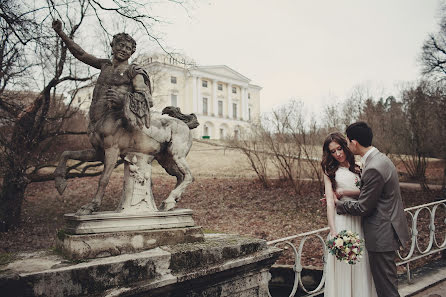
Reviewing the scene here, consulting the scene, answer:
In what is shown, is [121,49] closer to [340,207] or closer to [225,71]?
[340,207]

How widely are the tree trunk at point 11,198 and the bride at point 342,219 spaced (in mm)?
8754

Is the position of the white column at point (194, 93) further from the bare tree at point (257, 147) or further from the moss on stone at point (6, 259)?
the moss on stone at point (6, 259)

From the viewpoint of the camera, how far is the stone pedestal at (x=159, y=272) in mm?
2018

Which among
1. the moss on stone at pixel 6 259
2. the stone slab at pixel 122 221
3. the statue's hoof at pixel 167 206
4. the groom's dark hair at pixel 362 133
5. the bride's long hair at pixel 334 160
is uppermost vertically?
the groom's dark hair at pixel 362 133

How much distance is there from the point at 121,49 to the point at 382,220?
9.45 ft

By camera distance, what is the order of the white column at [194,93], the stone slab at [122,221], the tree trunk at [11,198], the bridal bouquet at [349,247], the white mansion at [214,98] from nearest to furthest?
the stone slab at [122,221] < the bridal bouquet at [349,247] < the tree trunk at [11,198] < the white mansion at [214,98] < the white column at [194,93]

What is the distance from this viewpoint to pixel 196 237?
9.96 ft

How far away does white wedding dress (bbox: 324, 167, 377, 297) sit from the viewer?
313cm

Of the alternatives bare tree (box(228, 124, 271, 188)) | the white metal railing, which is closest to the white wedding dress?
the white metal railing

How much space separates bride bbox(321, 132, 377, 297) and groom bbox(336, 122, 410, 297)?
0.14 metres

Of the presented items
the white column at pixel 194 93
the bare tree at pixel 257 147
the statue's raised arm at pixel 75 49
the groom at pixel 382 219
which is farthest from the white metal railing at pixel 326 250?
the white column at pixel 194 93

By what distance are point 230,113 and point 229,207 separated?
48787 mm

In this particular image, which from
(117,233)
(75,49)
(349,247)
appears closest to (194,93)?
(75,49)

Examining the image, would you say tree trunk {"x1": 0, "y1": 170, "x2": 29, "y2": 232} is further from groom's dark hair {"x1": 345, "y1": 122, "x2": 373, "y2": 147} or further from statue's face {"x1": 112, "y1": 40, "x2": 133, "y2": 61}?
groom's dark hair {"x1": 345, "y1": 122, "x2": 373, "y2": 147}
